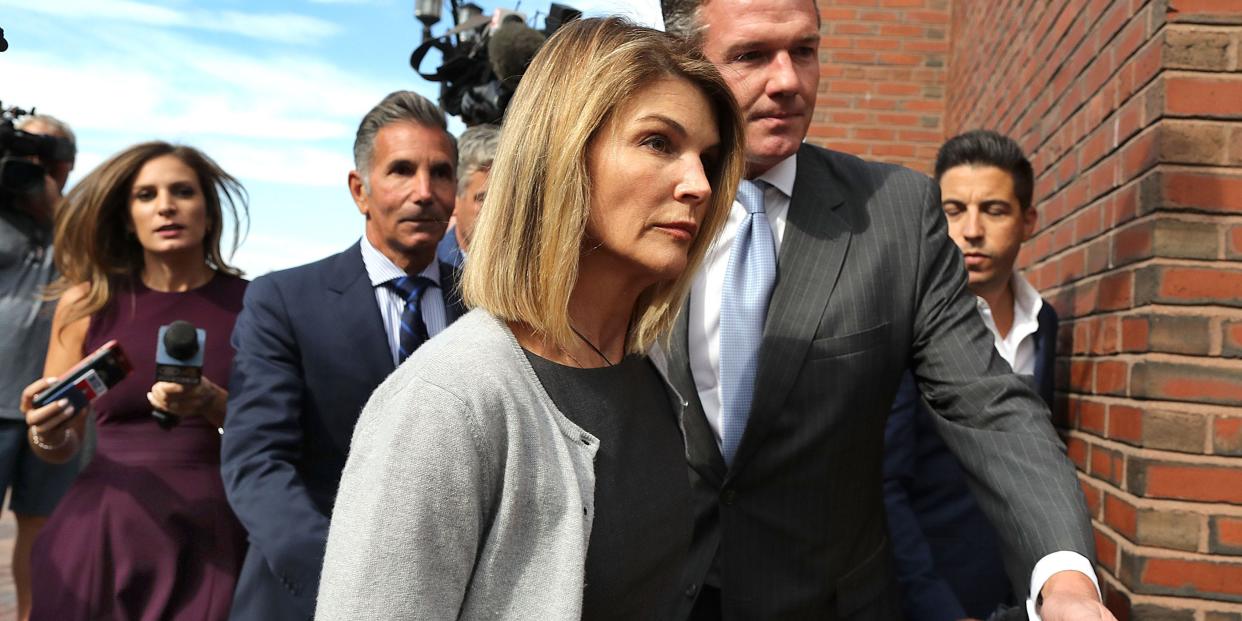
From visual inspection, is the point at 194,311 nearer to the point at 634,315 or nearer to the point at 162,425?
the point at 162,425

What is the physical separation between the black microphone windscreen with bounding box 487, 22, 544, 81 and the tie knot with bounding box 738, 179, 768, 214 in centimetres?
161

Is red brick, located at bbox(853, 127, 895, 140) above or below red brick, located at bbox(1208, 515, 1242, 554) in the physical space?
above

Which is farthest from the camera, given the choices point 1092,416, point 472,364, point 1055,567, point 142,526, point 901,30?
point 901,30

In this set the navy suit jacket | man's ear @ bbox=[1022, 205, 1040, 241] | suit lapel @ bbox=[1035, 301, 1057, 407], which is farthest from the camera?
man's ear @ bbox=[1022, 205, 1040, 241]

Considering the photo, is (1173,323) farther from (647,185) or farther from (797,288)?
(647,185)

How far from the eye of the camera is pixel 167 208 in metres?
4.10

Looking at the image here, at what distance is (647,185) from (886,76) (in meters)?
6.59

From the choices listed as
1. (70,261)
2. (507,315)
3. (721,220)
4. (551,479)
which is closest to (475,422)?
(551,479)

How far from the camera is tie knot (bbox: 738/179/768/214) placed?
2.51 m

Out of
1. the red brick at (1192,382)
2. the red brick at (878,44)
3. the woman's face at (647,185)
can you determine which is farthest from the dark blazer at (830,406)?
the red brick at (878,44)

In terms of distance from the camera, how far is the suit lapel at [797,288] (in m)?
2.30

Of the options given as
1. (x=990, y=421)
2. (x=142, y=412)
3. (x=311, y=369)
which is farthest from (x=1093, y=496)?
(x=142, y=412)

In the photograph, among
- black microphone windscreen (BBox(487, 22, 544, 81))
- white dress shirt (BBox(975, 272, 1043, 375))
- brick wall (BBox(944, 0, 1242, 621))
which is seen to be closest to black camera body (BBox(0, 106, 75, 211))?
black microphone windscreen (BBox(487, 22, 544, 81))

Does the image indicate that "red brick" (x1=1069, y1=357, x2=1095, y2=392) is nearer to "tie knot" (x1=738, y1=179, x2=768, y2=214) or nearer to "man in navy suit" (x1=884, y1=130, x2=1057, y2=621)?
"man in navy suit" (x1=884, y1=130, x2=1057, y2=621)
